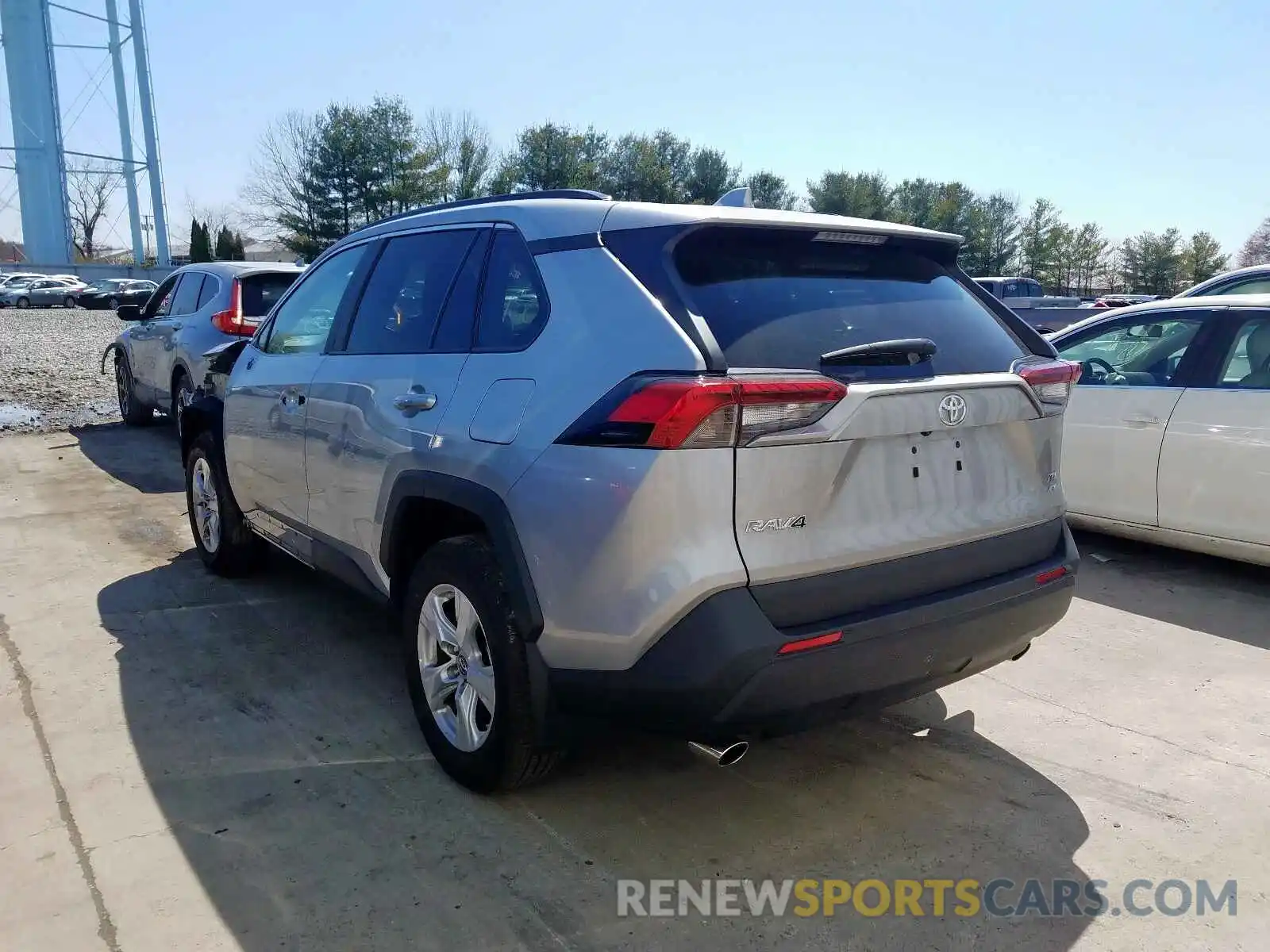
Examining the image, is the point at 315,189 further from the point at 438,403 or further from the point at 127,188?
the point at 438,403

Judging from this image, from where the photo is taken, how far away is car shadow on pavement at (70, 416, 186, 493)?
8164 millimetres

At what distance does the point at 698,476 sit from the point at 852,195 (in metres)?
63.9

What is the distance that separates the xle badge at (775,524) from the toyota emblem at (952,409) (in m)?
0.55

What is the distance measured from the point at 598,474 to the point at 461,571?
0.69 metres

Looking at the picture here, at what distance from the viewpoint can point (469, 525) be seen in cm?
317

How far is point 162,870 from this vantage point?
2.74 metres

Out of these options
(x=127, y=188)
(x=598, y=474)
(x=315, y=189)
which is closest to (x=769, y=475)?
(x=598, y=474)

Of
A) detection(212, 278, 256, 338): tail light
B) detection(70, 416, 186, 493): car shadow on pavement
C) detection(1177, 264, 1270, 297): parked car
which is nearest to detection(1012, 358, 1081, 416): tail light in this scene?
detection(70, 416, 186, 493): car shadow on pavement

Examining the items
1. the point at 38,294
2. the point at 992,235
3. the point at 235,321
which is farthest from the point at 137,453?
the point at 992,235

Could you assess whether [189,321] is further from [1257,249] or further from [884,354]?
[1257,249]

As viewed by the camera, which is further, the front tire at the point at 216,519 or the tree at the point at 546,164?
the tree at the point at 546,164

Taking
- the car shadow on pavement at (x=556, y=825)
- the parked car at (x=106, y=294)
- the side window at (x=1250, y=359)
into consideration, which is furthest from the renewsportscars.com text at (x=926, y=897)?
the parked car at (x=106, y=294)

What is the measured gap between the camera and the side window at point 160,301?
395 inches

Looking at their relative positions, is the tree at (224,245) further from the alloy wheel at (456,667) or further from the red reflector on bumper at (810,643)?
the red reflector on bumper at (810,643)
